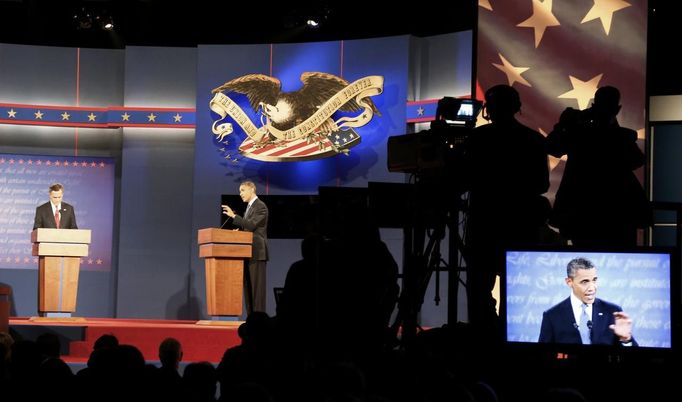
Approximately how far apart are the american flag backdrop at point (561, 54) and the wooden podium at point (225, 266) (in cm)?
266

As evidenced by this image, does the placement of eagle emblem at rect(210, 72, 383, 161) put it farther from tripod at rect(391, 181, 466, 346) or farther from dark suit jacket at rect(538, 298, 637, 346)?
dark suit jacket at rect(538, 298, 637, 346)

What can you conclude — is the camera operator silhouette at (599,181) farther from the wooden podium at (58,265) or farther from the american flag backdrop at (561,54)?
the wooden podium at (58,265)

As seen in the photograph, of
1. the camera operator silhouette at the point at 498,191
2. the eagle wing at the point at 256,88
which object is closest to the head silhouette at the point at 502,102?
the camera operator silhouette at the point at 498,191

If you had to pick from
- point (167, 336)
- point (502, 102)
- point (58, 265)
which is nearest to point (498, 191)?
point (502, 102)

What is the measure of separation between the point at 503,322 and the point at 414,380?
58cm

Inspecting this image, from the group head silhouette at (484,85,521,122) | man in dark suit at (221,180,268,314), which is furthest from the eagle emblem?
head silhouette at (484,85,521,122)

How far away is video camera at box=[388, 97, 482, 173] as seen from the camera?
4.90 m

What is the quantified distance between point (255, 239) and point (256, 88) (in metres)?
2.37

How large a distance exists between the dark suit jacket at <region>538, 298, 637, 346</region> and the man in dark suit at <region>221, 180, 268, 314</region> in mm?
5937

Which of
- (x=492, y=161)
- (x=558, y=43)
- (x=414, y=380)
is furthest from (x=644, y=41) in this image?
(x=414, y=380)

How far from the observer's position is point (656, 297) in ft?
12.5

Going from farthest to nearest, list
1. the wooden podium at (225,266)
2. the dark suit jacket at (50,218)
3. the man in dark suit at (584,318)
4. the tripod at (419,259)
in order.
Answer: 1. the dark suit jacket at (50,218)
2. the wooden podium at (225,266)
3. the tripod at (419,259)
4. the man in dark suit at (584,318)

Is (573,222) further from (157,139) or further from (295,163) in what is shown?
(157,139)

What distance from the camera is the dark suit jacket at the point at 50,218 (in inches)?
397
